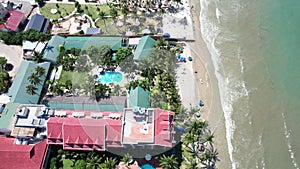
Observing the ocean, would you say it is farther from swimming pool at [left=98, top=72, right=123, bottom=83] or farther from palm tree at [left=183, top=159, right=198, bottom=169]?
swimming pool at [left=98, top=72, right=123, bottom=83]

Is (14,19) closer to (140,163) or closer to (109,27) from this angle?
(109,27)

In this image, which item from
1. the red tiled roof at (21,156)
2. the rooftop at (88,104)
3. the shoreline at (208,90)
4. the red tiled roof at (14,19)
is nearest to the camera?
the red tiled roof at (21,156)

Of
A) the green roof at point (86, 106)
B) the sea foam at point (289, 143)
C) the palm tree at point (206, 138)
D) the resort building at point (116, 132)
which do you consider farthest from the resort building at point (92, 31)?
the sea foam at point (289, 143)

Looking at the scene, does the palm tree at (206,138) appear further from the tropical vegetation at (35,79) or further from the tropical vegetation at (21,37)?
the tropical vegetation at (21,37)

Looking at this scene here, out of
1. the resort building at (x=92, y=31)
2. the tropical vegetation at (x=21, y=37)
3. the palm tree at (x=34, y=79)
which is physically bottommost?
the palm tree at (x=34, y=79)

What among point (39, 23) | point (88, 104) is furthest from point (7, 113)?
point (39, 23)

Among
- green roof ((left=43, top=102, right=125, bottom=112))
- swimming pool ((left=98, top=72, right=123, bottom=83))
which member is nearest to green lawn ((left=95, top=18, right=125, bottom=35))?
swimming pool ((left=98, top=72, right=123, bottom=83))
